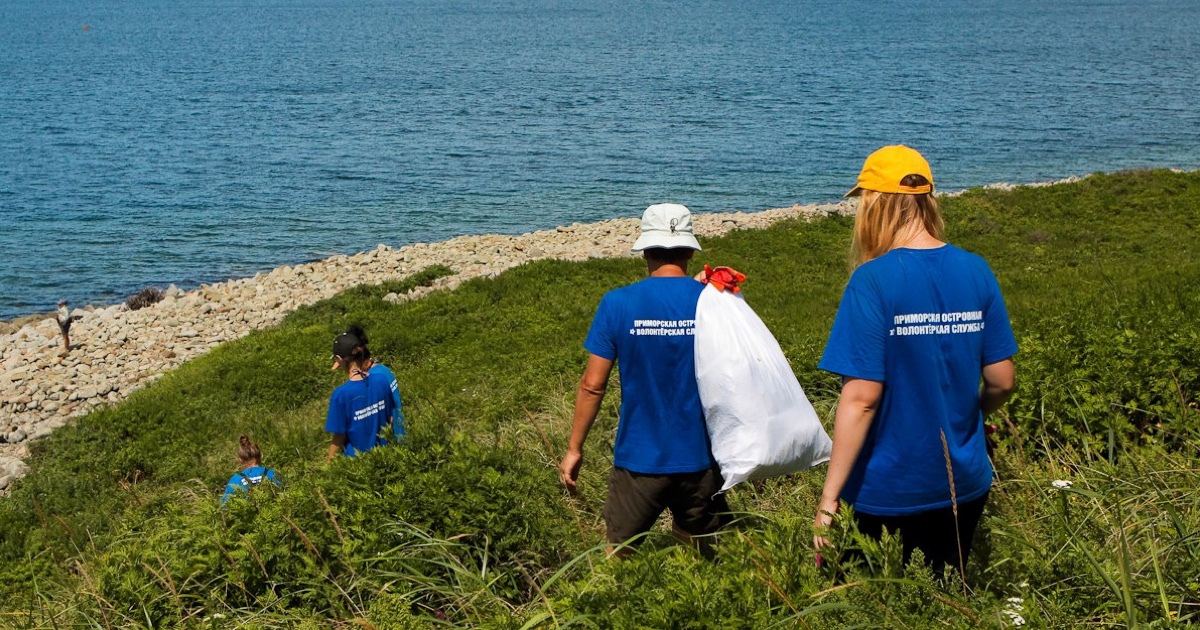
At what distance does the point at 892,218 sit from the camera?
3.67 metres

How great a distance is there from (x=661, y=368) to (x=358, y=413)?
3053 mm

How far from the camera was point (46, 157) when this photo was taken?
39.7 m

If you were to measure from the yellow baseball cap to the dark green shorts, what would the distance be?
1614 mm

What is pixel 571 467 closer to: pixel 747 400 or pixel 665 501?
pixel 665 501

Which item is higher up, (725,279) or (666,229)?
(666,229)

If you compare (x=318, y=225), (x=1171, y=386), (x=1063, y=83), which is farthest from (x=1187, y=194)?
(x=1063, y=83)

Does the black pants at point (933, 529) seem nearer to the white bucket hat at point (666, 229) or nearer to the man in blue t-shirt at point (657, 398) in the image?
the man in blue t-shirt at point (657, 398)

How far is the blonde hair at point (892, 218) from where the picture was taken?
367cm

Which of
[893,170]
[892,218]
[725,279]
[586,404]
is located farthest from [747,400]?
[893,170]

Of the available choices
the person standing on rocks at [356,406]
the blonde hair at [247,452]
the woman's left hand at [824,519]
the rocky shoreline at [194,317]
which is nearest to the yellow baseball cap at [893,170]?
the woman's left hand at [824,519]

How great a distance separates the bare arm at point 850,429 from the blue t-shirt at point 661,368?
3.67 ft

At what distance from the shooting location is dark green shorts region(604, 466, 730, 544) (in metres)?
4.63

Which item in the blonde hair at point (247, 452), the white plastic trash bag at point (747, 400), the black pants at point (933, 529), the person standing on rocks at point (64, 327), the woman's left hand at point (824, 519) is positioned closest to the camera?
the woman's left hand at point (824, 519)

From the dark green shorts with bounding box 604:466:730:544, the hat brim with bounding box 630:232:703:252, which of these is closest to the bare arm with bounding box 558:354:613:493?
the dark green shorts with bounding box 604:466:730:544
